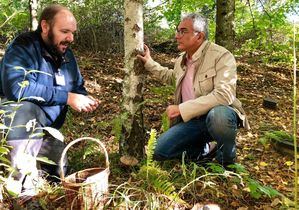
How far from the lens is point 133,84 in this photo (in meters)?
3.51

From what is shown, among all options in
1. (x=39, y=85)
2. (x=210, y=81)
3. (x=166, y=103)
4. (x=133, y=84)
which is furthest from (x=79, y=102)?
(x=166, y=103)

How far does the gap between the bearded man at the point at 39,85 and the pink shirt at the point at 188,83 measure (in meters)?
0.99

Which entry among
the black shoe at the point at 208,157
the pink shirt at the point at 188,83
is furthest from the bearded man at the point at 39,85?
the black shoe at the point at 208,157

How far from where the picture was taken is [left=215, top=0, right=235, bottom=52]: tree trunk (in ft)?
19.9

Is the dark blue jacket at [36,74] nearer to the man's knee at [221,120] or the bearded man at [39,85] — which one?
the bearded man at [39,85]

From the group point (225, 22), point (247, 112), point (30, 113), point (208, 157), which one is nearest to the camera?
point (30, 113)

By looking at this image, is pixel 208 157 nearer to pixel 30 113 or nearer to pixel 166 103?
pixel 30 113

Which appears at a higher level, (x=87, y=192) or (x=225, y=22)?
(x=225, y=22)

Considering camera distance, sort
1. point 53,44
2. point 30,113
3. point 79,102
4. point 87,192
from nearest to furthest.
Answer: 1. point 87,192
2. point 30,113
3. point 79,102
4. point 53,44

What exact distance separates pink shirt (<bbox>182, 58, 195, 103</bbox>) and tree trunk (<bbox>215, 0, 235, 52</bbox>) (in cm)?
257

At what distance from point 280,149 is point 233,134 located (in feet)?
4.63

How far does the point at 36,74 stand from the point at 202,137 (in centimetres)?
179

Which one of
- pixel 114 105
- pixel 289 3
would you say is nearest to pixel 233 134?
pixel 114 105

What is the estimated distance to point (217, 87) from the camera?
343cm
